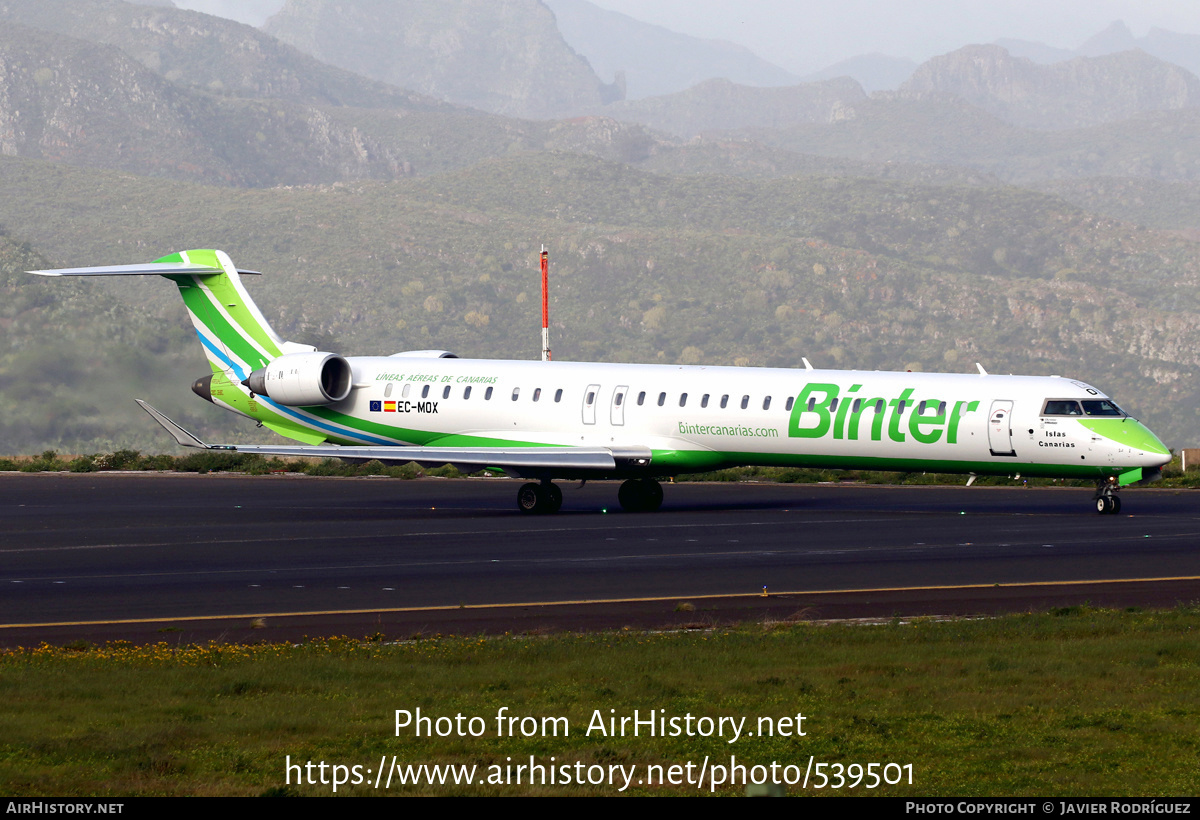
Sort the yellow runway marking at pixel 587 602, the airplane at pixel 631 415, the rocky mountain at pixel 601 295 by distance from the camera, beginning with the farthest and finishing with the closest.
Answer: the rocky mountain at pixel 601 295, the airplane at pixel 631 415, the yellow runway marking at pixel 587 602

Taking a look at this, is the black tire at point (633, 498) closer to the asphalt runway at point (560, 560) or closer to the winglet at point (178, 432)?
the asphalt runway at point (560, 560)

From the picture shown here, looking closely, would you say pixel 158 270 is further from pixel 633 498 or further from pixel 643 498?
pixel 643 498

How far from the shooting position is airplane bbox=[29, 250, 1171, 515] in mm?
29547

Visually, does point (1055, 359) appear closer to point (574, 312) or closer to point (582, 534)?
point (574, 312)

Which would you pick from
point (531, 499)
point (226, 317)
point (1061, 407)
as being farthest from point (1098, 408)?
point (226, 317)

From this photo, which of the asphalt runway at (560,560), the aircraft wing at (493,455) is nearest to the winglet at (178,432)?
the aircraft wing at (493,455)

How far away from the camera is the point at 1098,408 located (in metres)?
29.5

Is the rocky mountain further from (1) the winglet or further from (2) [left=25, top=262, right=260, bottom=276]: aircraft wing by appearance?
(1) the winglet

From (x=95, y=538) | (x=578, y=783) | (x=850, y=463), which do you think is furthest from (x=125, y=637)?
(x=850, y=463)

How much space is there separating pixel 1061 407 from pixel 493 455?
38.2 ft

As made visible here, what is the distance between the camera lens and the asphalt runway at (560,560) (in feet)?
57.5

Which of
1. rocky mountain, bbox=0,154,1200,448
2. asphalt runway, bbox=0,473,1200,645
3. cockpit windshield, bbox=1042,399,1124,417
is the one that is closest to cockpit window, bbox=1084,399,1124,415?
cockpit windshield, bbox=1042,399,1124,417

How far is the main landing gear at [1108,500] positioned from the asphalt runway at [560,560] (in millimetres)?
464

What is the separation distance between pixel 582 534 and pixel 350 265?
6139 inches
